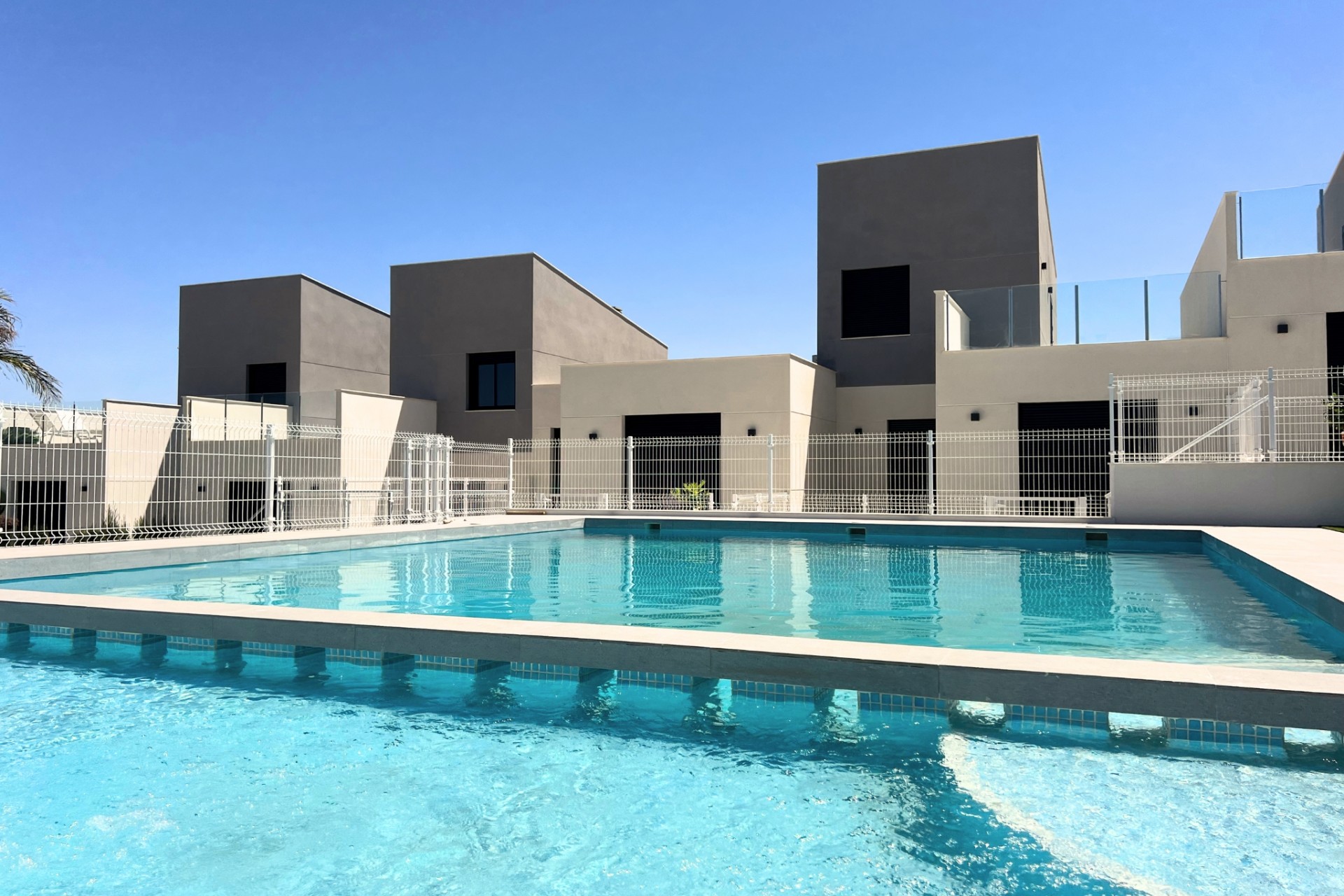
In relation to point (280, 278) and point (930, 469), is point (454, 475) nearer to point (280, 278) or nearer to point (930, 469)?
point (930, 469)

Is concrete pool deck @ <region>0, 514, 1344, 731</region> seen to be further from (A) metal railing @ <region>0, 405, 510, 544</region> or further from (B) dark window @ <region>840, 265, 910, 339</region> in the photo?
(B) dark window @ <region>840, 265, 910, 339</region>

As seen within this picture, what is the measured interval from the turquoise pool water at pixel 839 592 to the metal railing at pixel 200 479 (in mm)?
1807

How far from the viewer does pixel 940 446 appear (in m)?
17.7

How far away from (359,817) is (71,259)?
25511 millimetres

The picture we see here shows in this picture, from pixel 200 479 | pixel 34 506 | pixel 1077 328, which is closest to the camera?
pixel 34 506

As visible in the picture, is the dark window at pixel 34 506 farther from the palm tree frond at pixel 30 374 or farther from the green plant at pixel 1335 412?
the green plant at pixel 1335 412

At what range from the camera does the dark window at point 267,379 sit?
89.9 feet

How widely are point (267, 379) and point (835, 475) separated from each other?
1876 cm

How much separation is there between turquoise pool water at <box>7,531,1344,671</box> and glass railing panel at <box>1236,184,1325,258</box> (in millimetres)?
6858

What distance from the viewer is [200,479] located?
42.8 feet

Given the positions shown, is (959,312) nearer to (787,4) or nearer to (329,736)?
(787,4)

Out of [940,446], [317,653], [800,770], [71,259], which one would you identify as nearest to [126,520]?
[317,653]

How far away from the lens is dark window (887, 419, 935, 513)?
1686cm

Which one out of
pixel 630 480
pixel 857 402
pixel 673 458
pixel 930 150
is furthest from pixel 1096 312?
pixel 630 480
